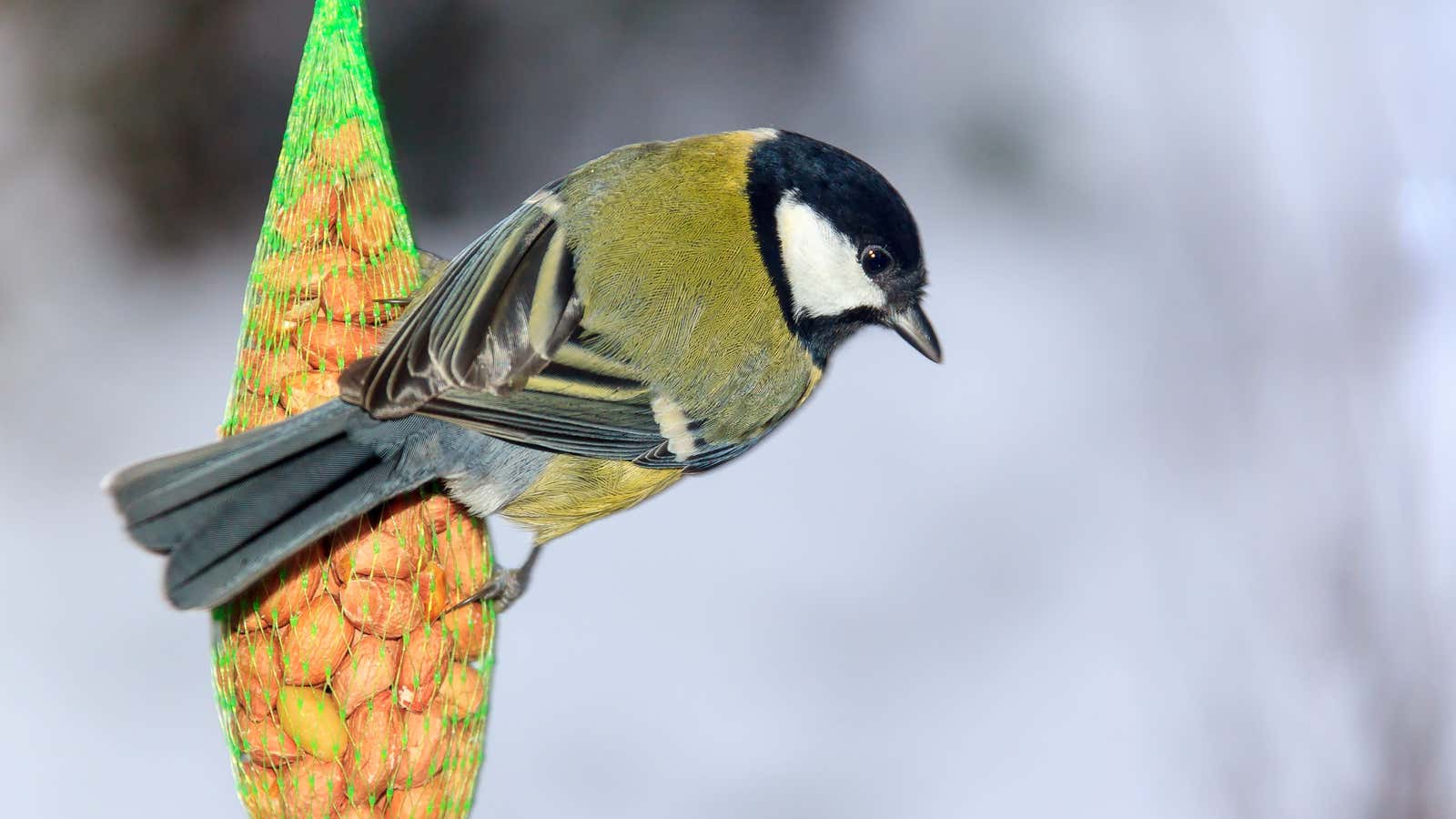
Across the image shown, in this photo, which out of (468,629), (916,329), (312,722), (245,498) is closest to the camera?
(245,498)

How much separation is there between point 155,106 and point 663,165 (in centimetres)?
127

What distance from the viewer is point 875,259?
1.52 metres

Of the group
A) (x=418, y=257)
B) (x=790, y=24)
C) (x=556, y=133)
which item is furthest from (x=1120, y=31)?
(x=418, y=257)

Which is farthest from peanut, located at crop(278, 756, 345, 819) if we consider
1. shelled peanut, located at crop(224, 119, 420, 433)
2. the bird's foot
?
shelled peanut, located at crop(224, 119, 420, 433)

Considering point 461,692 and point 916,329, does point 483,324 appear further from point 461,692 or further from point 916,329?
point 916,329

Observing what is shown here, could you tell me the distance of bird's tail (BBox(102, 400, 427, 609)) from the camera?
1.19m

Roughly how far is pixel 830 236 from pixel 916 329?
16cm

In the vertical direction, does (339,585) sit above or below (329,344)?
below

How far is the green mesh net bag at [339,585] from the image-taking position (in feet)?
4.42

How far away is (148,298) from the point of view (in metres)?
2.55

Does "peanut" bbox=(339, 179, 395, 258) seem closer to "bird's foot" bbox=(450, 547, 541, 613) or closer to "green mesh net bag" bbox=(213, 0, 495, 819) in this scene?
"green mesh net bag" bbox=(213, 0, 495, 819)

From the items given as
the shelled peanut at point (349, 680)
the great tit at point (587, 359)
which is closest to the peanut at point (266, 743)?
the shelled peanut at point (349, 680)

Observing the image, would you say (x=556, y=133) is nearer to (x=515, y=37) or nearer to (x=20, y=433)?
(x=515, y=37)

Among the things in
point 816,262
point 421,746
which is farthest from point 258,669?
point 816,262
